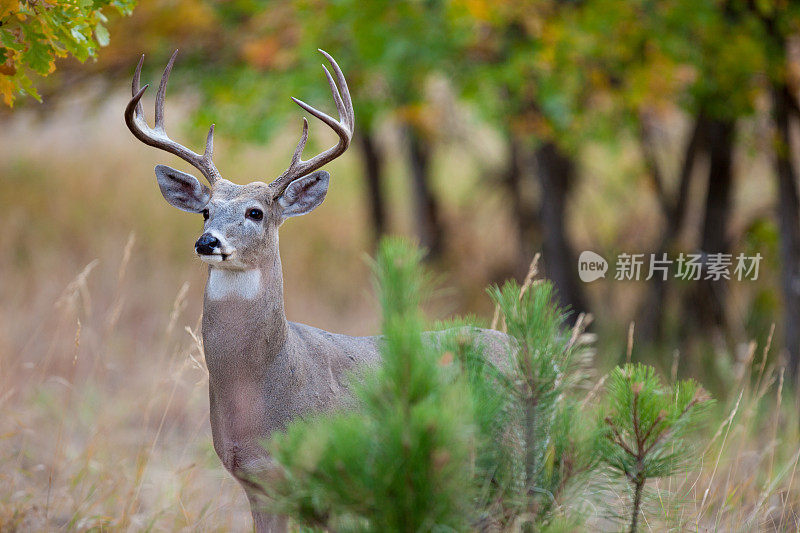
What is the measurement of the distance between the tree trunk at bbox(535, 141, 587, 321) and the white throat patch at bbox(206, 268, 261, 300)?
543 centimetres

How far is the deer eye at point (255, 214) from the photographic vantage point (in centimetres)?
296

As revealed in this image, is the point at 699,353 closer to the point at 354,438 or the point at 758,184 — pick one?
the point at 758,184

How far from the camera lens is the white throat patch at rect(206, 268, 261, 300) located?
2943 millimetres

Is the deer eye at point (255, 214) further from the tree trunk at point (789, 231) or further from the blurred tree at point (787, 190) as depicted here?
the tree trunk at point (789, 231)

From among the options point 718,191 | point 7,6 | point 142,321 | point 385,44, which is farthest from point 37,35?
point 718,191

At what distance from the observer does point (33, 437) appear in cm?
580

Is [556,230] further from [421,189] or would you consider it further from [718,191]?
[421,189]

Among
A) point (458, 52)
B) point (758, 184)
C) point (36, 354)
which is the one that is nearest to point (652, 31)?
point (458, 52)

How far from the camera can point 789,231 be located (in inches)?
239

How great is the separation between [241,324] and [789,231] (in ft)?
14.8

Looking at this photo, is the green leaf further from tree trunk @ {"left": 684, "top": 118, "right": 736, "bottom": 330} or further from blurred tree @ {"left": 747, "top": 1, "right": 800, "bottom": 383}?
tree trunk @ {"left": 684, "top": 118, "right": 736, "bottom": 330}

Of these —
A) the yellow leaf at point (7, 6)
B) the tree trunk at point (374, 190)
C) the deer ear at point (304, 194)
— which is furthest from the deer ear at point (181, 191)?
the tree trunk at point (374, 190)

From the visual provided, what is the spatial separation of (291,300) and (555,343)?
7251mm

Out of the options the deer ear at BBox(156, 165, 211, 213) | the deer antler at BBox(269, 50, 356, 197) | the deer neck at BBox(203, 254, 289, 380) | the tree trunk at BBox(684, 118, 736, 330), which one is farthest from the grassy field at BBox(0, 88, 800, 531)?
the tree trunk at BBox(684, 118, 736, 330)
